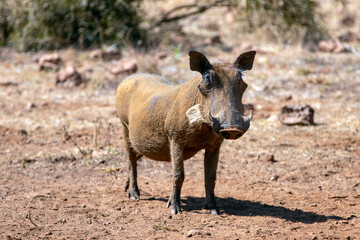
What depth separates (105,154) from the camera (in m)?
6.16

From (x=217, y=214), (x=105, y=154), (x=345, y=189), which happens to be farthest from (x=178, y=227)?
(x=105, y=154)

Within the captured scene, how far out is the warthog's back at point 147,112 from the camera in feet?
14.0

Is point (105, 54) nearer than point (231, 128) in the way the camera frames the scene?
No

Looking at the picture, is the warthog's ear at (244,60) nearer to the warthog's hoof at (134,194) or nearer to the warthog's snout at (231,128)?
the warthog's snout at (231,128)

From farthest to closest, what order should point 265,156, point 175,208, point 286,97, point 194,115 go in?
point 286,97 < point 265,156 < point 175,208 < point 194,115

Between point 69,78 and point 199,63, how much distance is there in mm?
6656

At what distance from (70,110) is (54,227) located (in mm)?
4914

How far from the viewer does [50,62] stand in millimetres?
10930

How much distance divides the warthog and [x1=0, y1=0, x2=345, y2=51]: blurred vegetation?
7267mm

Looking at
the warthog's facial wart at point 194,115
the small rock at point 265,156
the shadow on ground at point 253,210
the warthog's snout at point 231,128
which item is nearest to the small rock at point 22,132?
the shadow on ground at point 253,210

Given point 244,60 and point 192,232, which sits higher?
point 244,60

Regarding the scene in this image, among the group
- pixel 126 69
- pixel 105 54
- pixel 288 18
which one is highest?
pixel 288 18

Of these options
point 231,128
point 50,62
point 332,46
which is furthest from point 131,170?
point 332,46

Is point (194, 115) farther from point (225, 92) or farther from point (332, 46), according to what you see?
point (332, 46)
